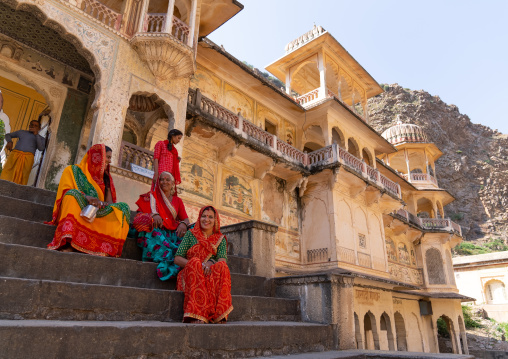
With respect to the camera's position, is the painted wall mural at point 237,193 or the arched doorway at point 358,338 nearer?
the painted wall mural at point 237,193

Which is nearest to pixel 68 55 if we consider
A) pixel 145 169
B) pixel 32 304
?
pixel 145 169

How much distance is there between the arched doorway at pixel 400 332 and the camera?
54.2 ft

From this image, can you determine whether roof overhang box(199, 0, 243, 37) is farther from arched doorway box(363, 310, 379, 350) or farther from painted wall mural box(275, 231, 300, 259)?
arched doorway box(363, 310, 379, 350)

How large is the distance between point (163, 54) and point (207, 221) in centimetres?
564

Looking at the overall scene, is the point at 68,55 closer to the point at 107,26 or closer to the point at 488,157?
the point at 107,26

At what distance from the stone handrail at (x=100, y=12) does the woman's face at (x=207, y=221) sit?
6.05 meters

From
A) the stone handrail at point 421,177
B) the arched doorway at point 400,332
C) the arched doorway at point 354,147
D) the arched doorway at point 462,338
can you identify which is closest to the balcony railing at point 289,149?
the arched doorway at point 354,147

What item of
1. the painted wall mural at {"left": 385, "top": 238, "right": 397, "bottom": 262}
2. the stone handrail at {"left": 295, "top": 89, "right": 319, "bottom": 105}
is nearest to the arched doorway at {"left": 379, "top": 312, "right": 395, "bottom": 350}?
the painted wall mural at {"left": 385, "top": 238, "right": 397, "bottom": 262}

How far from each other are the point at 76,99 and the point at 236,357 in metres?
8.18

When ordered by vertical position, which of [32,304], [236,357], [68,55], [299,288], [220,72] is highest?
[220,72]

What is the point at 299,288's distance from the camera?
445 centimetres

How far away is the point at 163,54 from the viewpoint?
8.20 metres

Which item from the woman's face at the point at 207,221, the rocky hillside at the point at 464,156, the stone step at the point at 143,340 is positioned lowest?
the stone step at the point at 143,340

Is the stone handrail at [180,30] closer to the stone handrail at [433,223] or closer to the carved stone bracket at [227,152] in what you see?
the carved stone bracket at [227,152]
